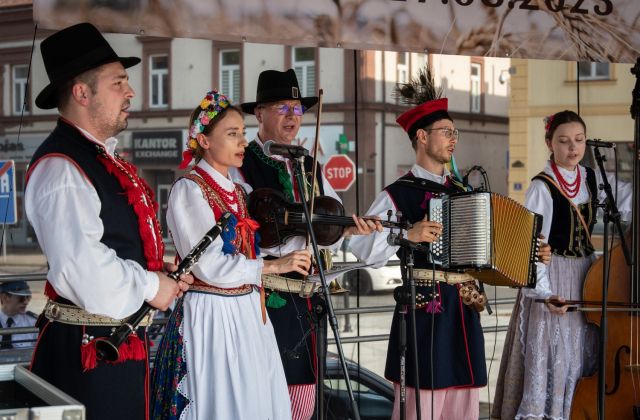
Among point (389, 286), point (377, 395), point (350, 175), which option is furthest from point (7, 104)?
point (377, 395)

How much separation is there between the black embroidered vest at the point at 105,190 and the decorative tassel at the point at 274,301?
109 cm

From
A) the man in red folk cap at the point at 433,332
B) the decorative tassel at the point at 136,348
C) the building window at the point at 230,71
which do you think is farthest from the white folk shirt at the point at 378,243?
the building window at the point at 230,71

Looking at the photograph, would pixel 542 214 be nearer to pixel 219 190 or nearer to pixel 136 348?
pixel 219 190

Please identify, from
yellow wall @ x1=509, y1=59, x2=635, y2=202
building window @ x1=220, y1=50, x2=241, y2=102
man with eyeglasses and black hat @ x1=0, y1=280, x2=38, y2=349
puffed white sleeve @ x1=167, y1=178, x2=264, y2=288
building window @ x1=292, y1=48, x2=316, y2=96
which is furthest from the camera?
building window @ x1=292, y1=48, x2=316, y2=96

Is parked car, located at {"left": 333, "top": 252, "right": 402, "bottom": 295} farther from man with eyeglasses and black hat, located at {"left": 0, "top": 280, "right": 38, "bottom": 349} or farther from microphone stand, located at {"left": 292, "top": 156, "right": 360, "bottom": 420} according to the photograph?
microphone stand, located at {"left": 292, "top": 156, "right": 360, "bottom": 420}

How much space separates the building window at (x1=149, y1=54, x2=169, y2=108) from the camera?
12.4 m

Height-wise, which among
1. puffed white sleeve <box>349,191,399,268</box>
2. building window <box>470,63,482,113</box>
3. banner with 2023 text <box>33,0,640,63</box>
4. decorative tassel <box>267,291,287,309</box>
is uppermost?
building window <box>470,63,482,113</box>

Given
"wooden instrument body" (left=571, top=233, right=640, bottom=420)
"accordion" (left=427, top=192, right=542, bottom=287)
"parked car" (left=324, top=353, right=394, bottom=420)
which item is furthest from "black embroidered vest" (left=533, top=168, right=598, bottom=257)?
"parked car" (left=324, top=353, right=394, bottom=420)

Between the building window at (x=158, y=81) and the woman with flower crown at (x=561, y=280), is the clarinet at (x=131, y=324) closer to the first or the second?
the woman with flower crown at (x=561, y=280)

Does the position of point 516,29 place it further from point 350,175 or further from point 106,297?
point 350,175

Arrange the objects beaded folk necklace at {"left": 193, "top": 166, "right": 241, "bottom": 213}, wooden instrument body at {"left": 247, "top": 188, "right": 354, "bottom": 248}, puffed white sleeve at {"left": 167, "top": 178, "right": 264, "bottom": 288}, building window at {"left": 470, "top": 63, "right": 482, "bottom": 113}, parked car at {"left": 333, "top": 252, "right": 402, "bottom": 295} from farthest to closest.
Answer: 1. building window at {"left": 470, "top": 63, "right": 482, "bottom": 113}
2. parked car at {"left": 333, "top": 252, "right": 402, "bottom": 295}
3. wooden instrument body at {"left": 247, "top": 188, "right": 354, "bottom": 248}
4. beaded folk necklace at {"left": 193, "top": 166, "right": 241, "bottom": 213}
5. puffed white sleeve at {"left": 167, "top": 178, "right": 264, "bottom": 288}

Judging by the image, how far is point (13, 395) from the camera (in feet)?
7.75

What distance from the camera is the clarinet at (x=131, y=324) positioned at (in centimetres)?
260

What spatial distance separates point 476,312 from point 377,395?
0.98 metres
